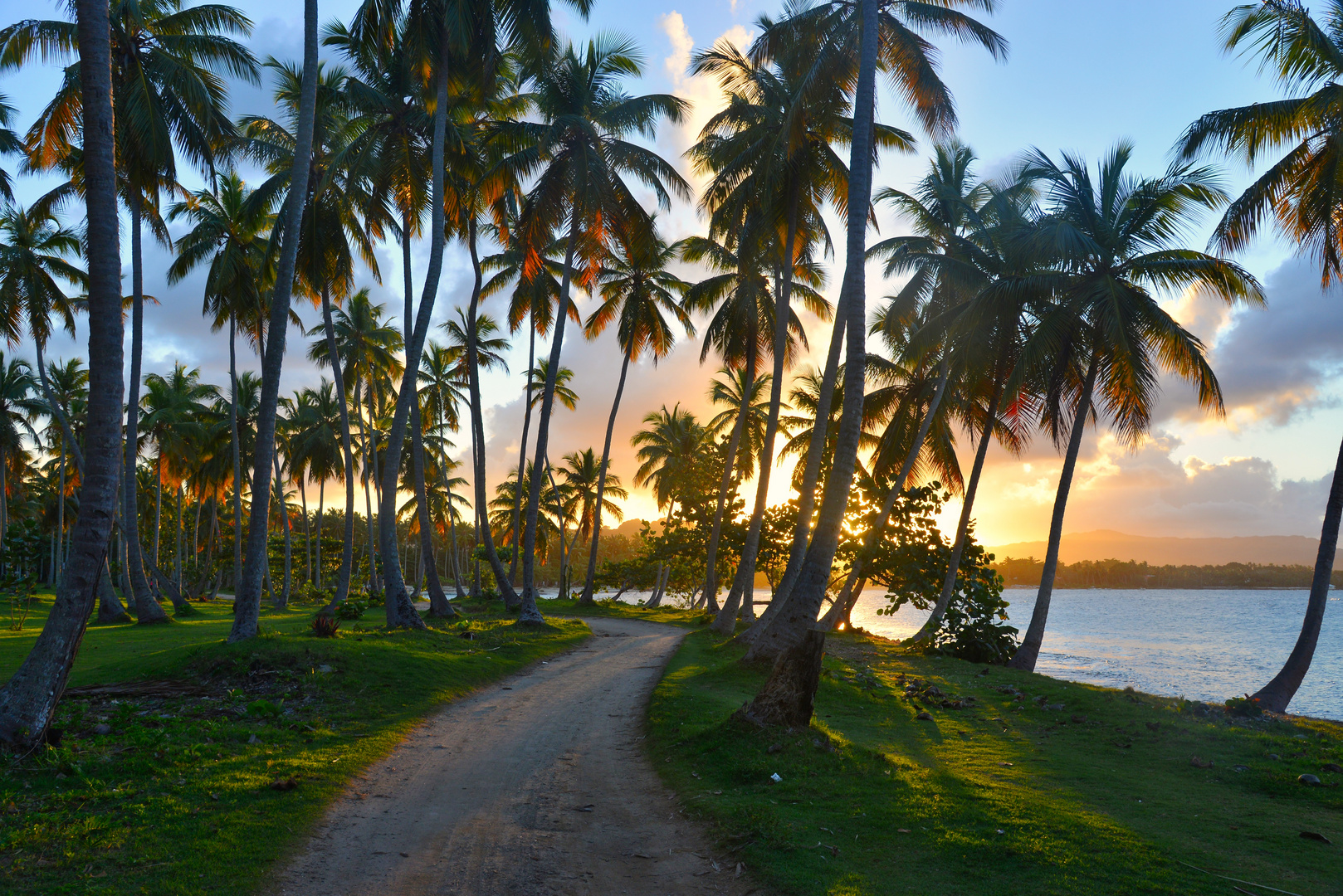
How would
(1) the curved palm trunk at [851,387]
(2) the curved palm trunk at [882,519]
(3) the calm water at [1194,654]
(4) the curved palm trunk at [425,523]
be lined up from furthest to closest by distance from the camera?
(3) the calm water at [1194,654]
(2) the curved palm trunk at [882,519]
(4) the curved palm trunk at [425,523]
(1) the curved palm trunk at [851,387]

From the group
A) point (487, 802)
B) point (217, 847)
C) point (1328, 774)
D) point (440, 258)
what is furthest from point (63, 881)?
point (440, 258)

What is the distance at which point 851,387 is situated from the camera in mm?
10758

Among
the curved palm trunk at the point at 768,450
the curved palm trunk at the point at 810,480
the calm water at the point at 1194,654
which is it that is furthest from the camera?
the calm water at the point at 1194,654

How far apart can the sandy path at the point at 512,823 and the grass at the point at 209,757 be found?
411 mm

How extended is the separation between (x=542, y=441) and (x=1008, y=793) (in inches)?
693

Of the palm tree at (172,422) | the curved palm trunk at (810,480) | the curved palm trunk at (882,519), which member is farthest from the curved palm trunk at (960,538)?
the palm tree at (172,422)

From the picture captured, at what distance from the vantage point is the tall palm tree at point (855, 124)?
10320mm

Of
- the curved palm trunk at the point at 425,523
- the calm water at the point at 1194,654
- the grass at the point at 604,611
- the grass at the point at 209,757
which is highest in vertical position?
the curved palm trunk at the point at 425,523

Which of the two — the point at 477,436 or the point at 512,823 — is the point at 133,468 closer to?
the point at 477,436

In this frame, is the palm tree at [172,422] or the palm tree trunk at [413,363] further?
the palm tree at [172,422]

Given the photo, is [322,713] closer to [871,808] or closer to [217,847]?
[217,847]

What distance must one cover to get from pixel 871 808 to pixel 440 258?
1610 centimetres

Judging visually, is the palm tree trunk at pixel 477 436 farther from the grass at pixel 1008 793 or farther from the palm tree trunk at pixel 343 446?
the grass at pixel 1008 793

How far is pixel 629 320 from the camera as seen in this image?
29562 millimetres
